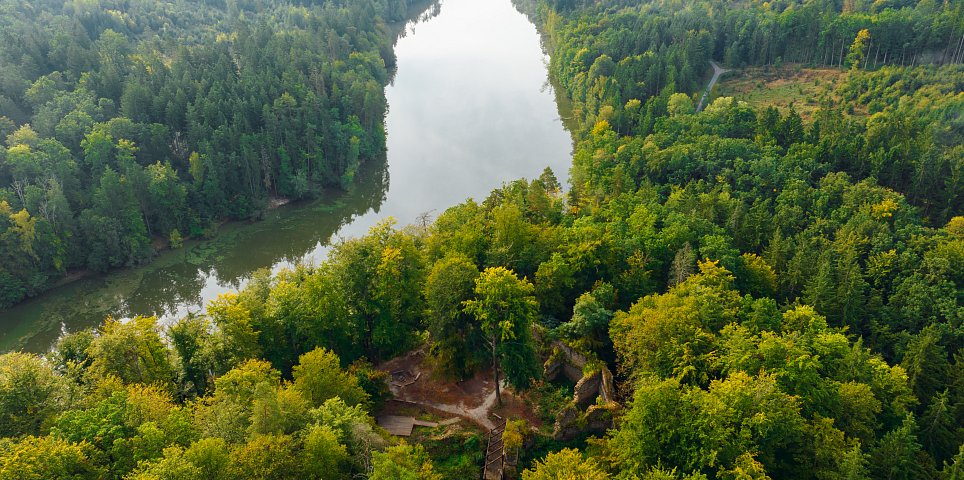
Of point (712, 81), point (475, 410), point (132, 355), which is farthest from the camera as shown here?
point (712, 81)

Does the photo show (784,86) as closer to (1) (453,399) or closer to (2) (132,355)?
(1) (453,399)

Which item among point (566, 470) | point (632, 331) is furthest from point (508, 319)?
point (566, 470)

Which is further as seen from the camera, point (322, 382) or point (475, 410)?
point (475, 410)

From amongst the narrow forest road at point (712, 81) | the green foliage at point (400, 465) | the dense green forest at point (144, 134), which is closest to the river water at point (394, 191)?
the dense green forest at point (144, 134)

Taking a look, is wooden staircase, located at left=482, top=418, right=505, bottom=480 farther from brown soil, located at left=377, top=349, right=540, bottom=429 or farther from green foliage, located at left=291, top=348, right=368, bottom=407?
green foliage, located at left=291, top=348, right=368, bottom=407

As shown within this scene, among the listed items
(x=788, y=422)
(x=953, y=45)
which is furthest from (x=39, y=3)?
(x=953, y=45)

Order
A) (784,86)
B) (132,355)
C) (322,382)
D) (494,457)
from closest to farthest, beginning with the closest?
(322,382)
(494,457)
(132,355)
(784,86)
